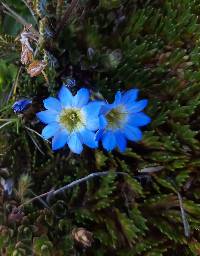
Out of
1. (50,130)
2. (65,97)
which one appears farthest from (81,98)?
(50,130)

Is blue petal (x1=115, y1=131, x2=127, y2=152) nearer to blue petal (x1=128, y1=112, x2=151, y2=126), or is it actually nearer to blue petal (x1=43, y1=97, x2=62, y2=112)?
blue petal (x1=128, y1=112, x2=151, y2=126)

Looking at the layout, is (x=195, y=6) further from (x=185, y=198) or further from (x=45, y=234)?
(x=45, y=234)

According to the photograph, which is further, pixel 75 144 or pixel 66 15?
pixel 66 15

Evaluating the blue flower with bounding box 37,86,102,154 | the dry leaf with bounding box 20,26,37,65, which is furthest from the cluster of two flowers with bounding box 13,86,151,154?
the dry leaf with bounding box 20,26,37,65

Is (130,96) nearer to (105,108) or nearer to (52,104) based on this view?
(105,108)

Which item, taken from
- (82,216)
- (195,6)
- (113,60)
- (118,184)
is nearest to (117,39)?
(113,60)

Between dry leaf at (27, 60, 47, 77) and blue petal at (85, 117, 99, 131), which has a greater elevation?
dry leaf at (27, 60, 47, 77)

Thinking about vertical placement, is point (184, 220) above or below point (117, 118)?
below
